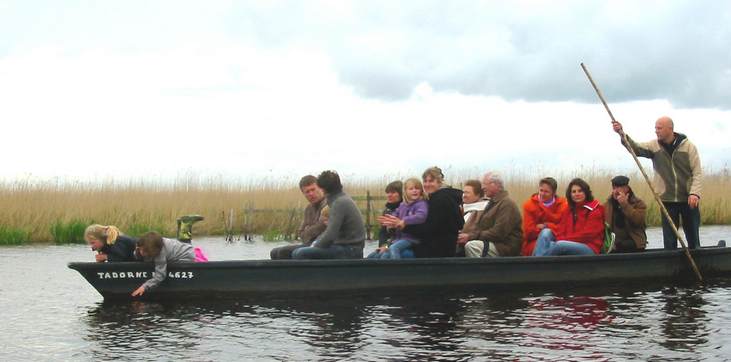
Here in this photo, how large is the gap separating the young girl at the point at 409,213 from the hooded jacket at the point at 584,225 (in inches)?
71.0

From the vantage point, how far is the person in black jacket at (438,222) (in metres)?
12.0

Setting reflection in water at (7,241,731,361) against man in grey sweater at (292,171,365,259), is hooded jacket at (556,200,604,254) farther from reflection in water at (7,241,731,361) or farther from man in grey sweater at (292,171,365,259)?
man in grey sweater at (292,171,365,259)

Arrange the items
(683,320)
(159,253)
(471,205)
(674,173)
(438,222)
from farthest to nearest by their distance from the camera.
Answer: (674,173) < (471,205) < (438,222) < (159,253) < (683,320)

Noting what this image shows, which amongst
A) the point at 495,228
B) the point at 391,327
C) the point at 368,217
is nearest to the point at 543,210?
the point at 495,228

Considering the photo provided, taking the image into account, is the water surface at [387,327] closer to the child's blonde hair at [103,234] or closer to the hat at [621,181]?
the child's blonde hair at [103,234]

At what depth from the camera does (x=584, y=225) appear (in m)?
12.9

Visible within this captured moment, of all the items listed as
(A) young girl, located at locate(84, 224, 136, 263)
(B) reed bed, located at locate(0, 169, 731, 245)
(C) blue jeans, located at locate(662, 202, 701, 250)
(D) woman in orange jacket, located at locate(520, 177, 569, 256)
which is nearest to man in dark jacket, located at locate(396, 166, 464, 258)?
(D) woman in orange jacket, located at locate(520, 177, 569, 256)

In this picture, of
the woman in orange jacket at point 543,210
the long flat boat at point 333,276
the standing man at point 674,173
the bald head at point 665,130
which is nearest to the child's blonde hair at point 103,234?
the long flat boat at point 333,276

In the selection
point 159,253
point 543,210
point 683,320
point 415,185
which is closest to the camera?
point 683,320

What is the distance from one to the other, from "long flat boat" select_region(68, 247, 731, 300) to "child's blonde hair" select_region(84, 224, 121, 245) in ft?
0.99

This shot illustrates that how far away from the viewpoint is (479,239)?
12859 millimetres

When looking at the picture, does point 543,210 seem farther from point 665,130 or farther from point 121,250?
point 121,250

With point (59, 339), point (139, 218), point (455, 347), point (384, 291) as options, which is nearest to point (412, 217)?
point (384, 291)

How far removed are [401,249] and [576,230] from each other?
2.12 m
